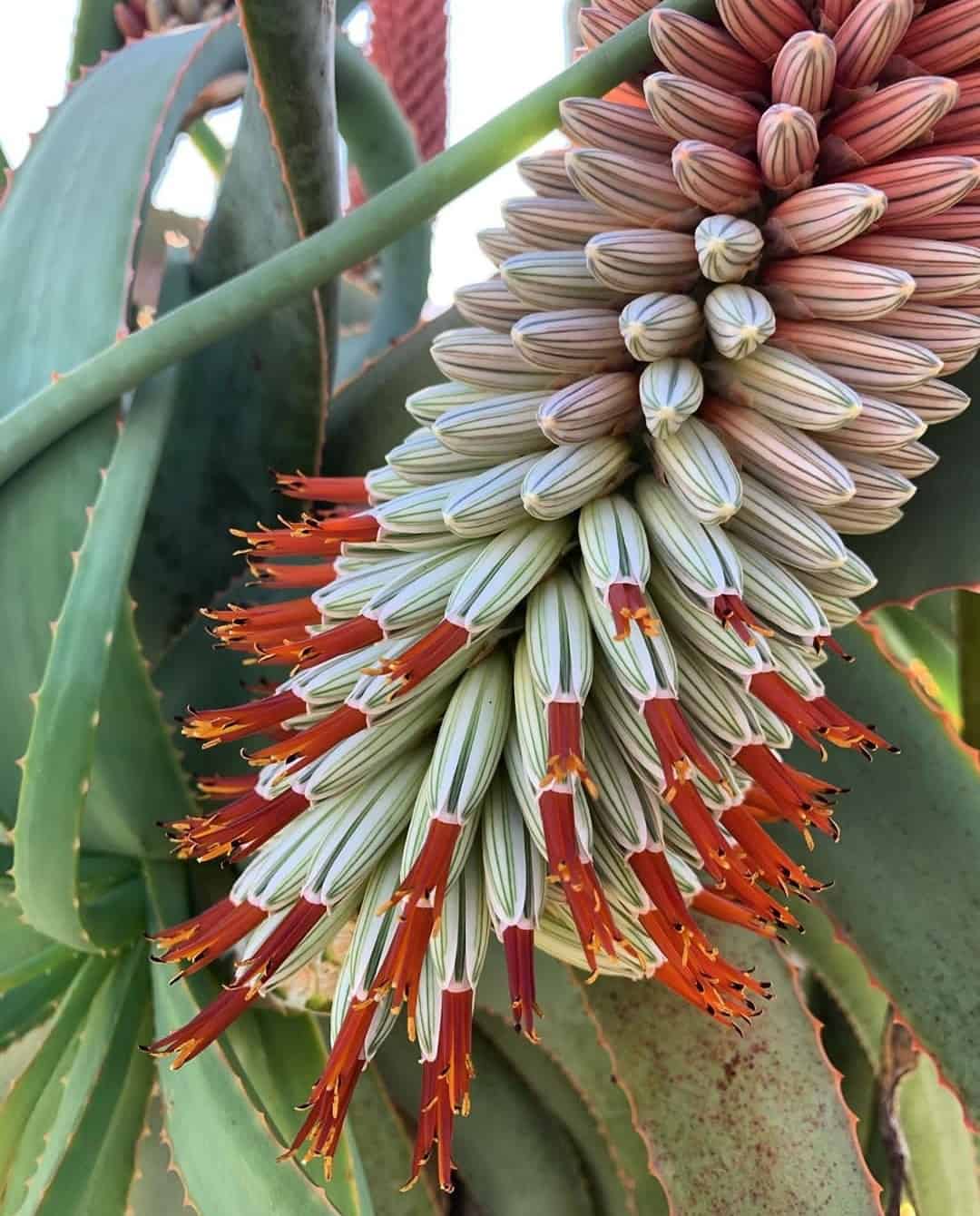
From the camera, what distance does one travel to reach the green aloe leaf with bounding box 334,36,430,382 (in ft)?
1.68

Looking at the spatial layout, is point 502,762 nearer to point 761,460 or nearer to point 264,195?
point 761,460

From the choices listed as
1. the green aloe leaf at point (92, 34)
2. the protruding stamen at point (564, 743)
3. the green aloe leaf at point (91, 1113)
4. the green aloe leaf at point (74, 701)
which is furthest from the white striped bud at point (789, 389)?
the green aloe leaf at point (92, 34)

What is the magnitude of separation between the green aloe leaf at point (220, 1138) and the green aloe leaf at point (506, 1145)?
122 millimetres

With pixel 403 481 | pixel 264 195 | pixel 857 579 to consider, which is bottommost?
pixel 857 579

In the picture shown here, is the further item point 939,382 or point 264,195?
point 264,195

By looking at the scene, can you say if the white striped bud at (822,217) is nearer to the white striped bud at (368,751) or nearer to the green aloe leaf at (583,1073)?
the white striped bud at (368,751)

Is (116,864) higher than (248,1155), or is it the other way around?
(116,864)

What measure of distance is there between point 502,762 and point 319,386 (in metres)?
0.23

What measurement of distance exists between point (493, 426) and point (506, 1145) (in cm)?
36

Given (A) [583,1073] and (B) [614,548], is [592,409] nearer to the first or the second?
(B) [614,548]

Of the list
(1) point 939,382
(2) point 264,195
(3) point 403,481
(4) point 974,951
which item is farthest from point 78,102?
(4) point 974,951

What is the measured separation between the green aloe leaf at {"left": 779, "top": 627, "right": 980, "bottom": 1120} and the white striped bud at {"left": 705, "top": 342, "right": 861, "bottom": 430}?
0.16 metres

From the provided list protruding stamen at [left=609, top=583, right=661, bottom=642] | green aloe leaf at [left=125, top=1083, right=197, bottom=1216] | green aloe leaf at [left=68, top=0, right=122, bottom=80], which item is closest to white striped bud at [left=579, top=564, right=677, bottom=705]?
protruding stamen at [left=609, top=583, right=661, bottom=642]

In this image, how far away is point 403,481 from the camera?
33cm
